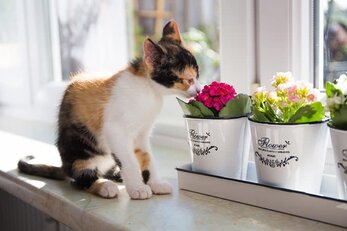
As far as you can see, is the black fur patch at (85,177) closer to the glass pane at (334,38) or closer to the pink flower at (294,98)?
the pink flower at (294,98)

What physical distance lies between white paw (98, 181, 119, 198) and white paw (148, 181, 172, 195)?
0.07 metres

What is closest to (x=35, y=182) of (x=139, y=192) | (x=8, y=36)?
(x=139, y=192)

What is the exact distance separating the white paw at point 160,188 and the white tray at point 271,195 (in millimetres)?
26

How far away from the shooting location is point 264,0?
0.94 meters

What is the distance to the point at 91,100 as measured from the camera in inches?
34.8

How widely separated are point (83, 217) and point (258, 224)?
29cm

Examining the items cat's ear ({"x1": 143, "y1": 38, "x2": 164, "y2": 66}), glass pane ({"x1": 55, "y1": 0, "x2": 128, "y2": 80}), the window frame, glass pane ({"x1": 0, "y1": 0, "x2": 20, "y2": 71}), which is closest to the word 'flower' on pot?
cat's ear ({"x1": 143, "y1": 38, "x2": 164, "y2": 66})

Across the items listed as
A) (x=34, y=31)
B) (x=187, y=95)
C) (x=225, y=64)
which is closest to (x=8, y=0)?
(x=34, y=31)

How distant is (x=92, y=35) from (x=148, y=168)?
37.7 inches

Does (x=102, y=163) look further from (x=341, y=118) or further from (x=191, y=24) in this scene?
(x=191, y=24)

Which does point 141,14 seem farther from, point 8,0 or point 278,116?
point 278,116

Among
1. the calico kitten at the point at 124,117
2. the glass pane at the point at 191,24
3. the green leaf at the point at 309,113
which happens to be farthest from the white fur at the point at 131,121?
the glass pane at the point at 191,24

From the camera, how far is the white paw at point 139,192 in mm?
820

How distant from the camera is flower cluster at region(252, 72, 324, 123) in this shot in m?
0.69
